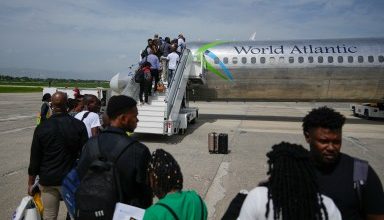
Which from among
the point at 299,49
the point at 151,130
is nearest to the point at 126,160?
the point at 151,130

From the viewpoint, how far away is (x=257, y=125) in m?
17.0

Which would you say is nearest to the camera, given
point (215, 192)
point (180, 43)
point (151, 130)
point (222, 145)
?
point (215, 192)

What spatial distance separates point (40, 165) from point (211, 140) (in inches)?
258

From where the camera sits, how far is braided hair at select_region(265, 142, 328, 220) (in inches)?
83.4

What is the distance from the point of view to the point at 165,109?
38.8ft

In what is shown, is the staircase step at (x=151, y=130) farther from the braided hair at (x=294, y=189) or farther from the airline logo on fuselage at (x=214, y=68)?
the braided hair at (x=294, y=189)

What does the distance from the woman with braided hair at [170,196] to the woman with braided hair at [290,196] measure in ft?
1.17

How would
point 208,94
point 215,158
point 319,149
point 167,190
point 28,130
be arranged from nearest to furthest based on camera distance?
point 167,190, point 319,149, point 215,158, point 28,130, point 208,94

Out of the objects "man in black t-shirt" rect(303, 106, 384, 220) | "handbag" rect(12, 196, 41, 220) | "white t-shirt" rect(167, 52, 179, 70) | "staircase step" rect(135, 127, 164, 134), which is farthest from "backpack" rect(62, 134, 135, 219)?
"white t-shirt" rect(167, 52, 179, 70)

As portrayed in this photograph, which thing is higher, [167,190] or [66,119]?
[66,119]

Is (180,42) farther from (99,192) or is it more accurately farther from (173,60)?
(99,192)

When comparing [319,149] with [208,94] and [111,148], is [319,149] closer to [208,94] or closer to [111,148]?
[111,148]

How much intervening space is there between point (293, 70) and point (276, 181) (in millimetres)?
15557

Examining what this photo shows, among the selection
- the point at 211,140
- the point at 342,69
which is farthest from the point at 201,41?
the point at 211,140
